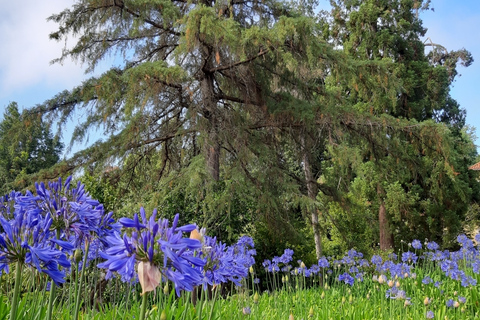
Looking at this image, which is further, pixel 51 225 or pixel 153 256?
pixel 51 225

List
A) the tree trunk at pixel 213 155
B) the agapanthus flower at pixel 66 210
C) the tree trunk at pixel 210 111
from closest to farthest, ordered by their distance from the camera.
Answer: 1. the agapanthus flower at pixel 66 210
2. the tree trunk at pixel 213 155
3. the tree trunk at pixel 210 111

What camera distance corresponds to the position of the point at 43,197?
154 centimetres

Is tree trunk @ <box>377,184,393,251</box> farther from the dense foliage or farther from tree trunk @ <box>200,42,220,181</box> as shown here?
tree trunk @ <box>200,42,220,181</box>

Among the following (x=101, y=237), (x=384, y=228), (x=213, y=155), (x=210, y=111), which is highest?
(x=210, y=111)

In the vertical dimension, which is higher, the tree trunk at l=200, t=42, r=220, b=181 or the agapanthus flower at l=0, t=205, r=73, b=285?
the tree trunk at l=200, t=42, r=220, b=181

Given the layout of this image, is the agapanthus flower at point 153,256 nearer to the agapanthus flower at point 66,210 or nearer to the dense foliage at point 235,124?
the agapanthus flower at point 66,210

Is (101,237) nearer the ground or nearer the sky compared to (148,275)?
nearer the sky

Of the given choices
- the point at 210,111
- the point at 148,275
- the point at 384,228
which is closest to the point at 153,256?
the point at 148,275

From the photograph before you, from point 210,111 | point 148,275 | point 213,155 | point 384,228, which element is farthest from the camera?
point 384,228

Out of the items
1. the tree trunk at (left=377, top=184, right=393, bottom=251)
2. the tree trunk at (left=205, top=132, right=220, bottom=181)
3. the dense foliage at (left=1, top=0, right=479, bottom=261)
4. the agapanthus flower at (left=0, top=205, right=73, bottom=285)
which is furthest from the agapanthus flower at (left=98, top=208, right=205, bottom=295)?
the tree trunk at (left=377, top=184, right=393, bottom=251)

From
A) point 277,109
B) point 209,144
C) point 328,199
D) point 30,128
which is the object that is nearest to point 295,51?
point 277,109

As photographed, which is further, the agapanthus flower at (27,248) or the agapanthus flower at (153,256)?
the agapanthus flower at (27,248)

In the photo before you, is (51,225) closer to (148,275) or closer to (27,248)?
(27,248)

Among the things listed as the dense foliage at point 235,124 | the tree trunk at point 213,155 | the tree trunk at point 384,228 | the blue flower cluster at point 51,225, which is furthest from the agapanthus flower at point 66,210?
the tree trunk at point 384,228
